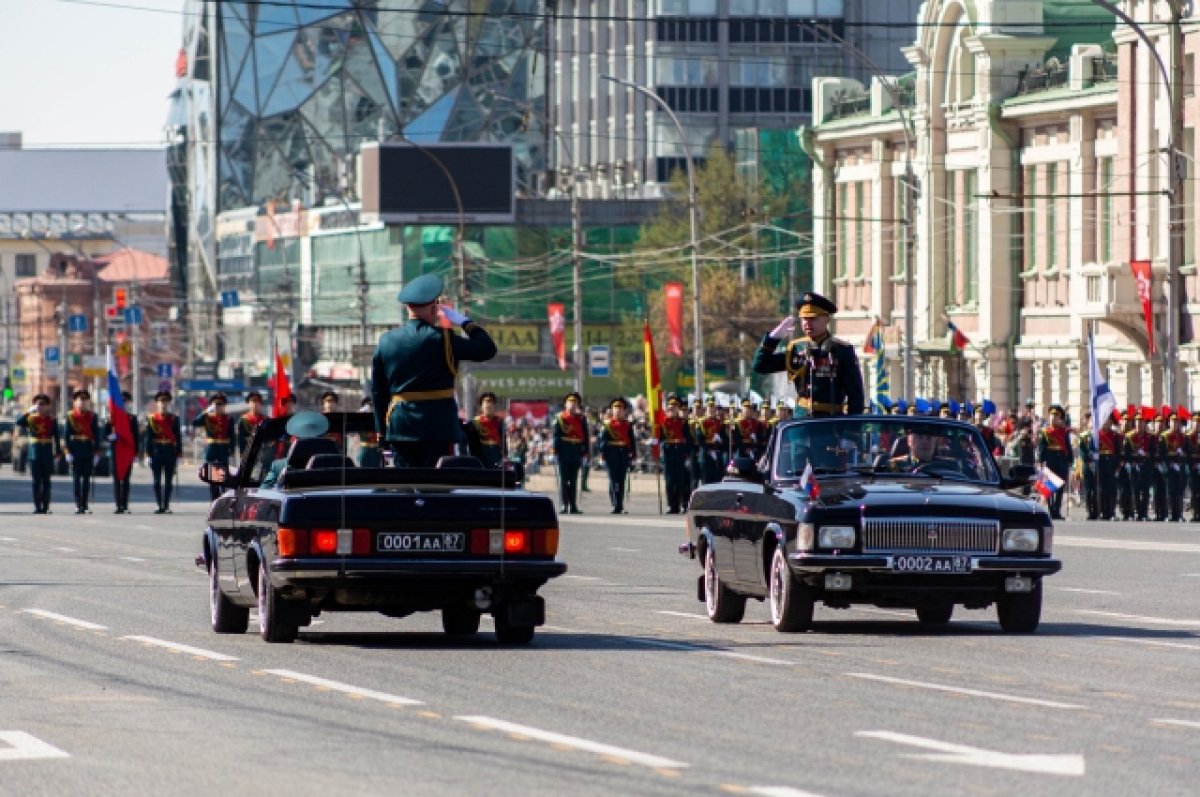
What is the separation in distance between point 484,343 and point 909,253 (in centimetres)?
4036

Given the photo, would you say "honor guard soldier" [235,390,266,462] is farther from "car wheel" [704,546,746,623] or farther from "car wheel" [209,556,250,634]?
"car wheel" [209,556,250,634]

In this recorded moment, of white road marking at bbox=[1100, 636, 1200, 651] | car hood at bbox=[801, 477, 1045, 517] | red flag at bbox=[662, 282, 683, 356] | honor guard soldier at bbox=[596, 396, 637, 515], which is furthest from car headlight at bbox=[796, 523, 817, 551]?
red flag at bbox=[662, 282, 683, 356]

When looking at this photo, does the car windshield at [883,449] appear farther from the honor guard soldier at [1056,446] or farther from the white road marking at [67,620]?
the honor guard soldier at [1056,446]

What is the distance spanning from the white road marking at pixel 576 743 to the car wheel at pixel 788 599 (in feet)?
17.3

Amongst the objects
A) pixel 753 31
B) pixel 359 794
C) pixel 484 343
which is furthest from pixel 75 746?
pixel 753 31

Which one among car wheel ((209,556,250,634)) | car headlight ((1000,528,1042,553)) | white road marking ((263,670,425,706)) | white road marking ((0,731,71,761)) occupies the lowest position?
white road marking ((263,670,425,706))

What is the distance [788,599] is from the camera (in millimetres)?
17531

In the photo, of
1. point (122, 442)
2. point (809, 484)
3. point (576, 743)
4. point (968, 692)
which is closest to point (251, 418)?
point (122, 442)

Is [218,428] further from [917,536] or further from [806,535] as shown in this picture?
[917,536]

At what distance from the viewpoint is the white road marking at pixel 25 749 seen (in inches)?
443

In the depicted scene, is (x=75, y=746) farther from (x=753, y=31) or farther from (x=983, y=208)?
(x=753, y=31)

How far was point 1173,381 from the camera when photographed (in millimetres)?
52438

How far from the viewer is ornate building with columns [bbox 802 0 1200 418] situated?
59250mm

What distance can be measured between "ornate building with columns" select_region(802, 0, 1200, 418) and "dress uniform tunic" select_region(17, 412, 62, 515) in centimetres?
2001
